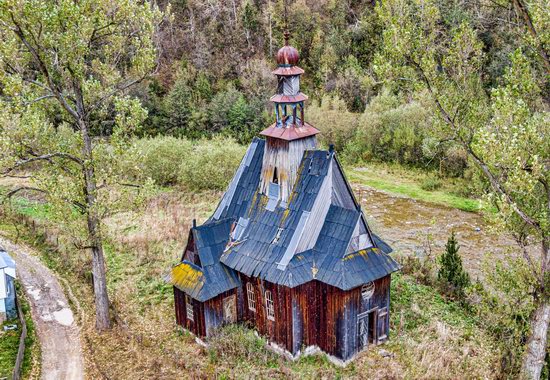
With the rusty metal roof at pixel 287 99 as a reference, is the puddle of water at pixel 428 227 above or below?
below

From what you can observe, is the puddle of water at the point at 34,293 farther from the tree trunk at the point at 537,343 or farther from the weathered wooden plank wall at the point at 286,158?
the tree trunk at the point at 537,343

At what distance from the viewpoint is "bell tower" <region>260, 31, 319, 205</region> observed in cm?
1764

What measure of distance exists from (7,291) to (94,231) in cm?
501

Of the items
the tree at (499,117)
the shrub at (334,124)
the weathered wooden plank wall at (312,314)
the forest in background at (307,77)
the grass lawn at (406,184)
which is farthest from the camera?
the shrub at (334,124)

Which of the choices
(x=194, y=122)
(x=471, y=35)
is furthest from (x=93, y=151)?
(x=194, y=122)

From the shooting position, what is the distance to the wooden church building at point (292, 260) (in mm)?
16734

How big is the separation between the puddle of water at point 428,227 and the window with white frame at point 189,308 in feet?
46.7

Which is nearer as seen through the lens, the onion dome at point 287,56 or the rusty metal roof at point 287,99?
the onion dome at point 287,56

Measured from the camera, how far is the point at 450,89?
52.5 ft

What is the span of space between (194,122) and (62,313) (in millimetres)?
34293

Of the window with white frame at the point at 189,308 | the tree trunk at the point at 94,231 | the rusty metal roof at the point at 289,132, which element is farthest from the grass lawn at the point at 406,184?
the tree trunk at the point at 94,231

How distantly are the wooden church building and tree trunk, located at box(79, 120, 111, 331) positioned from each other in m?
2.89

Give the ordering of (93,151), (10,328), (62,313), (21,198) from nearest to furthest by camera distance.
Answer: (93,151), (10,328), (62,313), (21,198)

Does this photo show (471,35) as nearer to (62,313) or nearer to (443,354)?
(443,354)
